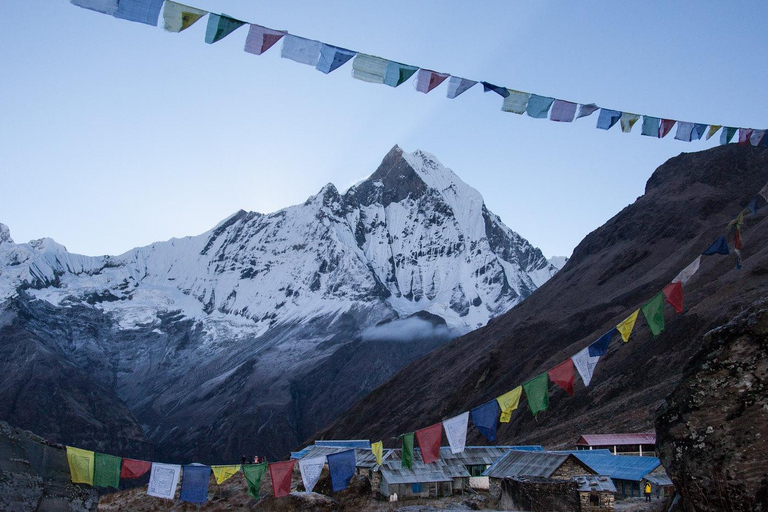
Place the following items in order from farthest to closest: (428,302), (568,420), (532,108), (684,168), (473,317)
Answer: (428,302), (473,317), (684,168), (568,420), (532,108)

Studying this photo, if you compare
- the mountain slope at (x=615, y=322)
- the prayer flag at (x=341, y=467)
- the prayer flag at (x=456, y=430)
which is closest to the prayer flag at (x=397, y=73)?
the prayer flag at (x=456, y=430)

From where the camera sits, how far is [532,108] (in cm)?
1520

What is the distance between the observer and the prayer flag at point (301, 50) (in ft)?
42.0

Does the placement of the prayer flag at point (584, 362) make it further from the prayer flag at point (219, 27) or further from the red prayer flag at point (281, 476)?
the prayer flag at point (219, 27)

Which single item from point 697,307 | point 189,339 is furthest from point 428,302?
point 697,307

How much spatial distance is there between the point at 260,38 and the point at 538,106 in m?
6.49

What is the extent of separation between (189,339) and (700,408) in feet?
627

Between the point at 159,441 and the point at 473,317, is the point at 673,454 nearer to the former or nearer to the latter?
the point at 159,441

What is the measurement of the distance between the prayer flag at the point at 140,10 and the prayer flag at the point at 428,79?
542 cm

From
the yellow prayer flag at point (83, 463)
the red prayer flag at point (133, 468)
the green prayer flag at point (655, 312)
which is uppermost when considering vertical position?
the green prayer flag at point (655, 312)

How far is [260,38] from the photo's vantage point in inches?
498

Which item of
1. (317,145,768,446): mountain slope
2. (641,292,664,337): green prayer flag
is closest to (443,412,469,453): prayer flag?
(641,292,664,337): green prayer flag

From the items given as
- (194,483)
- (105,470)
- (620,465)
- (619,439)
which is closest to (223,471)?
(194,483)

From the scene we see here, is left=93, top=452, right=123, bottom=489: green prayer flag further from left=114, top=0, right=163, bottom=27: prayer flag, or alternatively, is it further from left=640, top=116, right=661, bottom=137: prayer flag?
left=640, top=116, right=661, bottom=137: prayer flag
